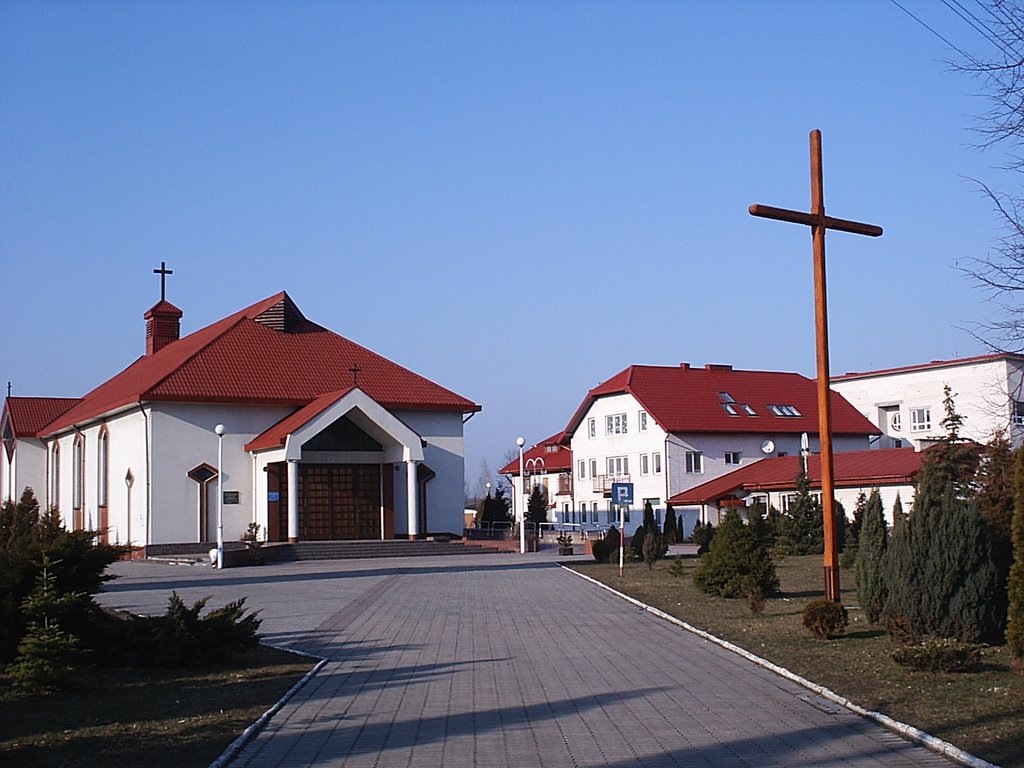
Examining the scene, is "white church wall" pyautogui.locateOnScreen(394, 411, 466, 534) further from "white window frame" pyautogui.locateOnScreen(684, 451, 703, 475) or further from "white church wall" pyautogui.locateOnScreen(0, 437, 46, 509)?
"white church wall" pyautogui.locateOnScreen(0, 437, 46, 509)

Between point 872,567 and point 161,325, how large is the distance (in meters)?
44.5

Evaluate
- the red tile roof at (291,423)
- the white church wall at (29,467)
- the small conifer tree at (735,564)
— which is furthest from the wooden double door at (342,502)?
the small conifer tree at (735,564)

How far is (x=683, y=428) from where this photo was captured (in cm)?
5897

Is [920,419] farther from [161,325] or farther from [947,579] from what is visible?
[947,579]

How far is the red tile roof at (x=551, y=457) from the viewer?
79.1 m

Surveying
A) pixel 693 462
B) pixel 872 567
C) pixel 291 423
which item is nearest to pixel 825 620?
pixel 872 567

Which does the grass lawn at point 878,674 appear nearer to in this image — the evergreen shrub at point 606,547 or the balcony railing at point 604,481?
the evergreen shrub at point 606,547

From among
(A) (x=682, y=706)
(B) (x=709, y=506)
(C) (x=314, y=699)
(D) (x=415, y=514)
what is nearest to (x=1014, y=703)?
(A) (x=682, y=706)

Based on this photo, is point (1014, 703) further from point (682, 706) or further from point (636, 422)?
point (636, 422)

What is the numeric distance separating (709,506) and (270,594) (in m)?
37.7

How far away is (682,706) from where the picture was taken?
10.2 meters

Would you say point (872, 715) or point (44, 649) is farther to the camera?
point (44, 649)

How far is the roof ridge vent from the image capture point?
46438mm

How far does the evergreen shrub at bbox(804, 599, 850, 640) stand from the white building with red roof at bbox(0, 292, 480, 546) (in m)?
25.3
